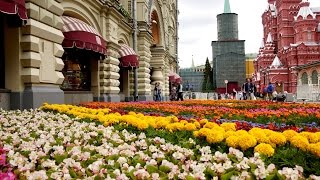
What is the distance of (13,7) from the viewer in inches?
330

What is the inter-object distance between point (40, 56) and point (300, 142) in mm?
8495

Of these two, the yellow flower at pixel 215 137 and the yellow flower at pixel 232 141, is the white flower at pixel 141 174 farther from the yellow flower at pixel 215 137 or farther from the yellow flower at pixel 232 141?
the yellow flower at pixel 215 137

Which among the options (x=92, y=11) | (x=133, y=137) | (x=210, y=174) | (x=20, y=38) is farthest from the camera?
(x=92, y=11)

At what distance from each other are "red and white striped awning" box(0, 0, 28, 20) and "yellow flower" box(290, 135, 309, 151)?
274 inches

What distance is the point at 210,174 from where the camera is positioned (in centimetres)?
266

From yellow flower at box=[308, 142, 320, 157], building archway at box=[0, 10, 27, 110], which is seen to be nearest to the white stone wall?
building archway at box=[0, 10, 27, 110]

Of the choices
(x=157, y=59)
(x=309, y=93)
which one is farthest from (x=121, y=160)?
(x=157, y=59)

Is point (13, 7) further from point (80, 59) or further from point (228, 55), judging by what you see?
point (228, 55)

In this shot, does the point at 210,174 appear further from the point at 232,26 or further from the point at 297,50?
the point at 232,26

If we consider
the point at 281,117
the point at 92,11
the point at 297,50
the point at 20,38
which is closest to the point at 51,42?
the point at 20,38

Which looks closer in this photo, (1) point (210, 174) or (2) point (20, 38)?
(1) point (210, 174)

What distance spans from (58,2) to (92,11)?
4.45 meters

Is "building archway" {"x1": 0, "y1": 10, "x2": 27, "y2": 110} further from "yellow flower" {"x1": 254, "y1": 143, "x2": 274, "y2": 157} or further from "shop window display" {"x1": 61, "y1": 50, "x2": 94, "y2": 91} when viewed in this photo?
"yellow flower" {"x1": 254, "y1": 143, "x2": 274, "y2": 157}

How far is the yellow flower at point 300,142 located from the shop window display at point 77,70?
11755mm
